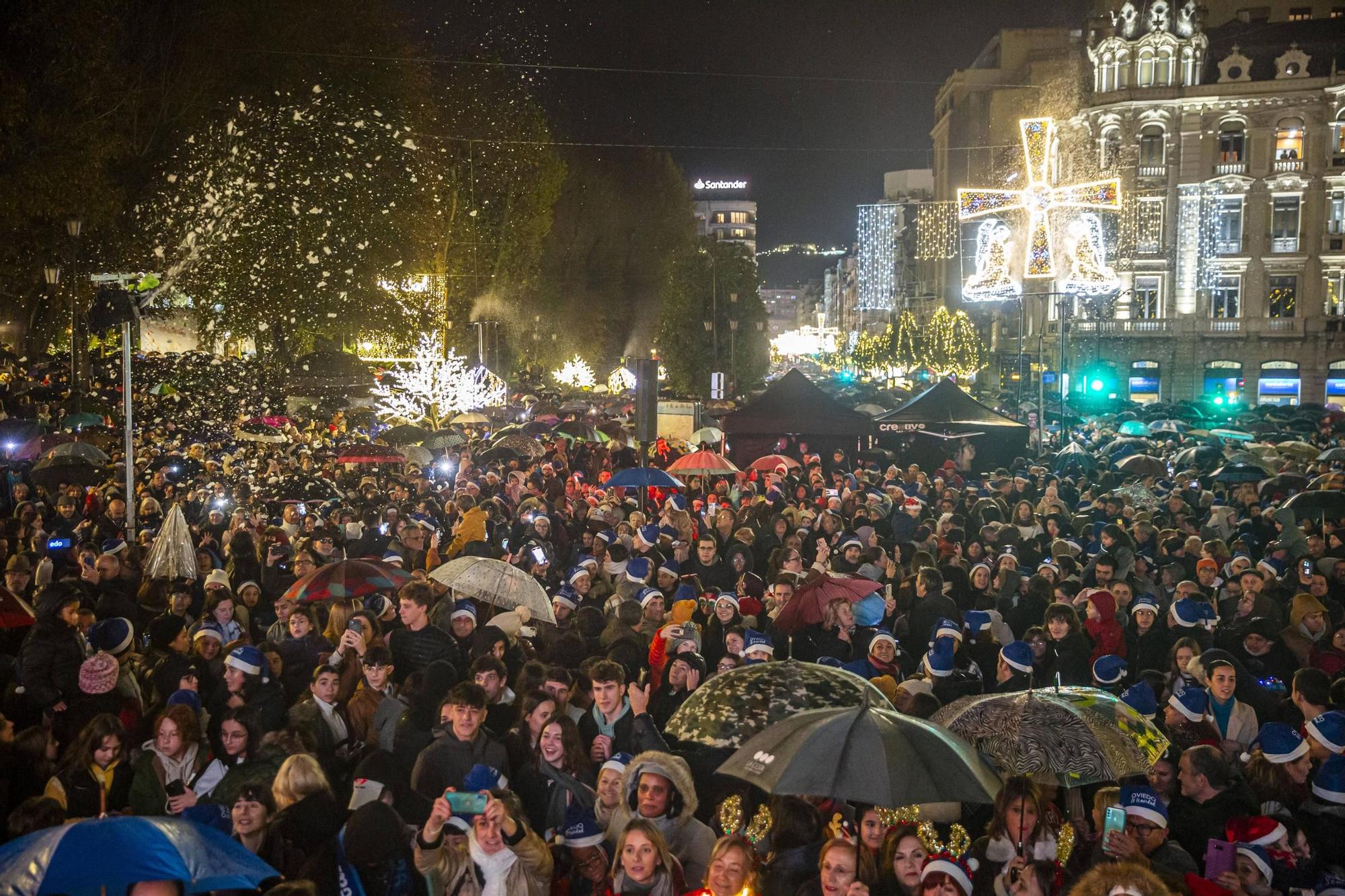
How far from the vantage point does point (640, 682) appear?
7.60 m

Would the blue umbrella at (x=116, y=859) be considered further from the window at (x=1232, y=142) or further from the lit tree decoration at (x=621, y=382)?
the window at (x=1232, y=142)

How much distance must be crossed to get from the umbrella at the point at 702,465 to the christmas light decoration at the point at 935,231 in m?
59.7

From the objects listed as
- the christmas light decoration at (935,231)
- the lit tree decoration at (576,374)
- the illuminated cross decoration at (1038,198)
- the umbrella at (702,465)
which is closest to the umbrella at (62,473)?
the umbrella at (702,465)

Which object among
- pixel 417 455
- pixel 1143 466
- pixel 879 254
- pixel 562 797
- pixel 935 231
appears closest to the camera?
pixel 562 797

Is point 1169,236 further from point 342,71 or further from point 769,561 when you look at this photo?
point 769,561

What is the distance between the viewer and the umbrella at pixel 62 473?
16297 mm

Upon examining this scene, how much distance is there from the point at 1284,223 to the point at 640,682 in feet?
173

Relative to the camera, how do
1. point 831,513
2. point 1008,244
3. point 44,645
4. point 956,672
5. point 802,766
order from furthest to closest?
point 1008,244 < point 831,513 < point 956,672 < point 44,645 < point 802,766

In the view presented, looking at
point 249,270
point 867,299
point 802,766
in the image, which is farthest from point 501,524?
point 867,299

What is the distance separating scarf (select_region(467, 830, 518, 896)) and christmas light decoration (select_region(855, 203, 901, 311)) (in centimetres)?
10670

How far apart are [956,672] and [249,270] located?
26.6m

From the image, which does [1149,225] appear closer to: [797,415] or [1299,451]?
[1299,451]

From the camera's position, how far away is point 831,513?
1336cm

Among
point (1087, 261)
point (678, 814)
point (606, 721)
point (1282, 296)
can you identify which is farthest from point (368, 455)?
point (1282, 296)
